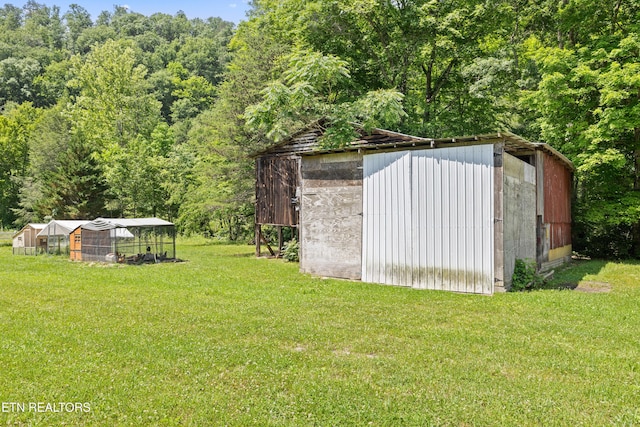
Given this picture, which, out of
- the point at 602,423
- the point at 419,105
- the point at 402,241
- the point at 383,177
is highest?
the point at 419,105

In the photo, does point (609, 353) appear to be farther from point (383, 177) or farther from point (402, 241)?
point (383, 177)

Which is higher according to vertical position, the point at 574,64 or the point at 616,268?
the point at 574,64

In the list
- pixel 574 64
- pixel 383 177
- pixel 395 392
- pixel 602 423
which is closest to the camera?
pixel 602 423

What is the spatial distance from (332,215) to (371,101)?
5.22 metres

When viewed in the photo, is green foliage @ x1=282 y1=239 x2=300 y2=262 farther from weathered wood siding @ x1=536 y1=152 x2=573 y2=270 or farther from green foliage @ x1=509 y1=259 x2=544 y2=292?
green foliage @ x1=509 y1=259 x2=544 y2=292

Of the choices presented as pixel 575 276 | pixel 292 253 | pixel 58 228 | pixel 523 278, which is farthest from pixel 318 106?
pixel 58 228

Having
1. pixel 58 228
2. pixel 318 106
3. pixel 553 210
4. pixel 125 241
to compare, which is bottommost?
pixel 125 241

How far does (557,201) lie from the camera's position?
1602cm

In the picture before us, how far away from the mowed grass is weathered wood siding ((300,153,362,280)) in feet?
6.99

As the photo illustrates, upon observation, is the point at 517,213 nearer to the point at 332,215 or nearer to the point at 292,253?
the point at 332,215

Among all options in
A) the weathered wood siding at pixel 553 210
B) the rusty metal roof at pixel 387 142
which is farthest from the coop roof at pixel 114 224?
the weathered wood siding at pixel 553 210

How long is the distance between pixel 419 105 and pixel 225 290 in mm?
15825

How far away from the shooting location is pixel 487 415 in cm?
406

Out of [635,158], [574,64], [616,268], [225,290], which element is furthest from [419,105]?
[225,290]
